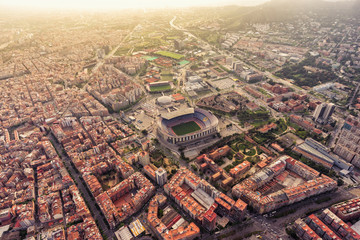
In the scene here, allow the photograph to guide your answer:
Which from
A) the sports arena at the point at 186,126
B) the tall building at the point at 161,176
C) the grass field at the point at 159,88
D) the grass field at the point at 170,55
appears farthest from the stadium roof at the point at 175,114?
the grass field at the point at 170,55

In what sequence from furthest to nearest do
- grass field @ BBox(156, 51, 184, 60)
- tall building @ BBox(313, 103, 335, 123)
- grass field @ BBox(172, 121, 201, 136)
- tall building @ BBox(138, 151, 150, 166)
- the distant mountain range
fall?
the distant mountain range
grass field @ BBox(156, 51, 184, 60)
tall building @ BBox(313, 103, 335, 123)
grass field @ BBox(172, 121, 201, 136)
tall building @ BBox(138, 151, 150, 166)

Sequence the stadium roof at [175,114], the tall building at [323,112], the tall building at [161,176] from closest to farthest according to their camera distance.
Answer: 1. the tall building at [161,176]
2. the tall building at [323,112]
3. the stadium roof at [175,114]

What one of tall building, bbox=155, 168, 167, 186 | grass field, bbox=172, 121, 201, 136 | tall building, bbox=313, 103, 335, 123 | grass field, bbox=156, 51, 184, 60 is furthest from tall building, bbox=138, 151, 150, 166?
grass field, bbox=156, 51, 184, 60

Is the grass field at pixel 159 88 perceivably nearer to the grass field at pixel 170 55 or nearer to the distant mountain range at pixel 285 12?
the grass field at pixel 170 55

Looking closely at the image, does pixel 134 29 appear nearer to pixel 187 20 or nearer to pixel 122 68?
pixel 187 20

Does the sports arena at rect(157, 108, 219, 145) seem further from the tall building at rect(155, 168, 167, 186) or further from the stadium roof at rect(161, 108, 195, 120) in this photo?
the tall building at rect(155, 168, 167, 186)

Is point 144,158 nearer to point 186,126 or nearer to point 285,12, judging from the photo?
point 186,126
